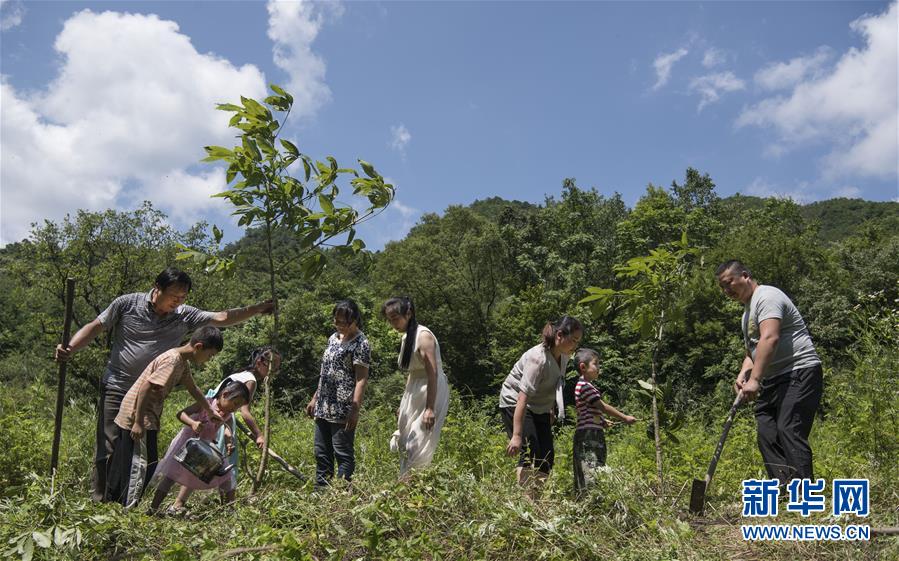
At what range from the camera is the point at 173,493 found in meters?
4.82

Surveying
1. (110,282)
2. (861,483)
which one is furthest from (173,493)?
(110,282)

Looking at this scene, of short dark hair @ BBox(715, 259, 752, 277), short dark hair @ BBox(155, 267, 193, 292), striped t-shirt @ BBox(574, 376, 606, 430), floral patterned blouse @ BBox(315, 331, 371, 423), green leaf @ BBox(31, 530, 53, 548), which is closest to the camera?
green leaf @ BBox(31, 530, 53, 548)

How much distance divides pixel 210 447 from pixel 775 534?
3.24m

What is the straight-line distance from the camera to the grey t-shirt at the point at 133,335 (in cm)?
415

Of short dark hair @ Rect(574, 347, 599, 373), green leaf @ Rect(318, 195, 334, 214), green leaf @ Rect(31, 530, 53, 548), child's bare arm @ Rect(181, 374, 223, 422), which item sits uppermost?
green leaf @ Rect(318, 195, 334, 214)

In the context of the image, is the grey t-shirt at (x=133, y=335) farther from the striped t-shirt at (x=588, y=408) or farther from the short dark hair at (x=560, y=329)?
the striped t-shirt at (x=588, y=408)

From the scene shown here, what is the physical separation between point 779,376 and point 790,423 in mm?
304

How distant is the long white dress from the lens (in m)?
4.21

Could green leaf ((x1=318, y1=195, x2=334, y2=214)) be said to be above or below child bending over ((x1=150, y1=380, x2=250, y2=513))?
above

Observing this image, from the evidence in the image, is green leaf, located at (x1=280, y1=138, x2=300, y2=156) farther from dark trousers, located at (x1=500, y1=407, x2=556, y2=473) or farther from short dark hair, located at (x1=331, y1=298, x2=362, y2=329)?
dark trousers, located at (x1=500, y1=407, x2=556, y2=473)

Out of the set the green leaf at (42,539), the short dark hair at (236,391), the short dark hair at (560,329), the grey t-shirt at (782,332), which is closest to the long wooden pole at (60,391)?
the short dark hair at (236,391)

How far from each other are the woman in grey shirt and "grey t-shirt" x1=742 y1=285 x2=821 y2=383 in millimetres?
1088

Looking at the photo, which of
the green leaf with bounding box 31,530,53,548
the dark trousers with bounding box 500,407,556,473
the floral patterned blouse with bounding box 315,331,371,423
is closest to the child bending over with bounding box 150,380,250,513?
the floral patterned blouse with bounding box 315,331,371,423

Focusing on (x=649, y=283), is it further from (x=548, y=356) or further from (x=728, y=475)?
(x=728, y=475)
